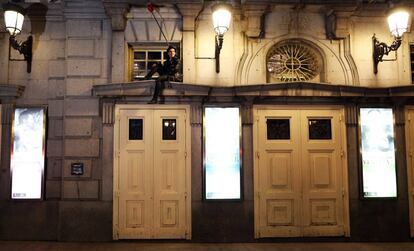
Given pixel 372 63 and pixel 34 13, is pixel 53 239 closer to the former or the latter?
pixel 34 13

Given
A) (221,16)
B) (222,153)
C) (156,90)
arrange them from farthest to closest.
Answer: (222,153) → (156,90) → (221,16)

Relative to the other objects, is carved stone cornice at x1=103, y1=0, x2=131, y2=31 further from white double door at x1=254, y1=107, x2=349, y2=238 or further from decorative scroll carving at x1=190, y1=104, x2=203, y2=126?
white double door at x1=254, y1=107, x2=349, y2=238

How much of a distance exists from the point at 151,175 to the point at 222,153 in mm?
1893

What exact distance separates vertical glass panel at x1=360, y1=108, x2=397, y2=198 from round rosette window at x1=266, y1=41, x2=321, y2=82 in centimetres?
173

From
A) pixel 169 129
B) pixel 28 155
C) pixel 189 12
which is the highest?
pixel 189 12

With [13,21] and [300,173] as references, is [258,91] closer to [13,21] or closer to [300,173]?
[300,173]

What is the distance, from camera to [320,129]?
9.32m

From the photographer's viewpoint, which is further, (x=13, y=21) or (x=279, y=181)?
(x=279, y=181)

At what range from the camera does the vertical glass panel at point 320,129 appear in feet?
30.5

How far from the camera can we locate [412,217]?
362 inches

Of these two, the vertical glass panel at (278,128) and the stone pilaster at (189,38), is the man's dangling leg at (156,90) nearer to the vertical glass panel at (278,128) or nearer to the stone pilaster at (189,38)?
the stone pilaster at (189,38)

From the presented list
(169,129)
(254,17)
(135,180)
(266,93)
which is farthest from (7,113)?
(254,17)

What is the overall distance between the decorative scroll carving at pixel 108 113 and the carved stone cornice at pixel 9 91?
7.63 ft

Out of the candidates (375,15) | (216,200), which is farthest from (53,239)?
(375,15)
